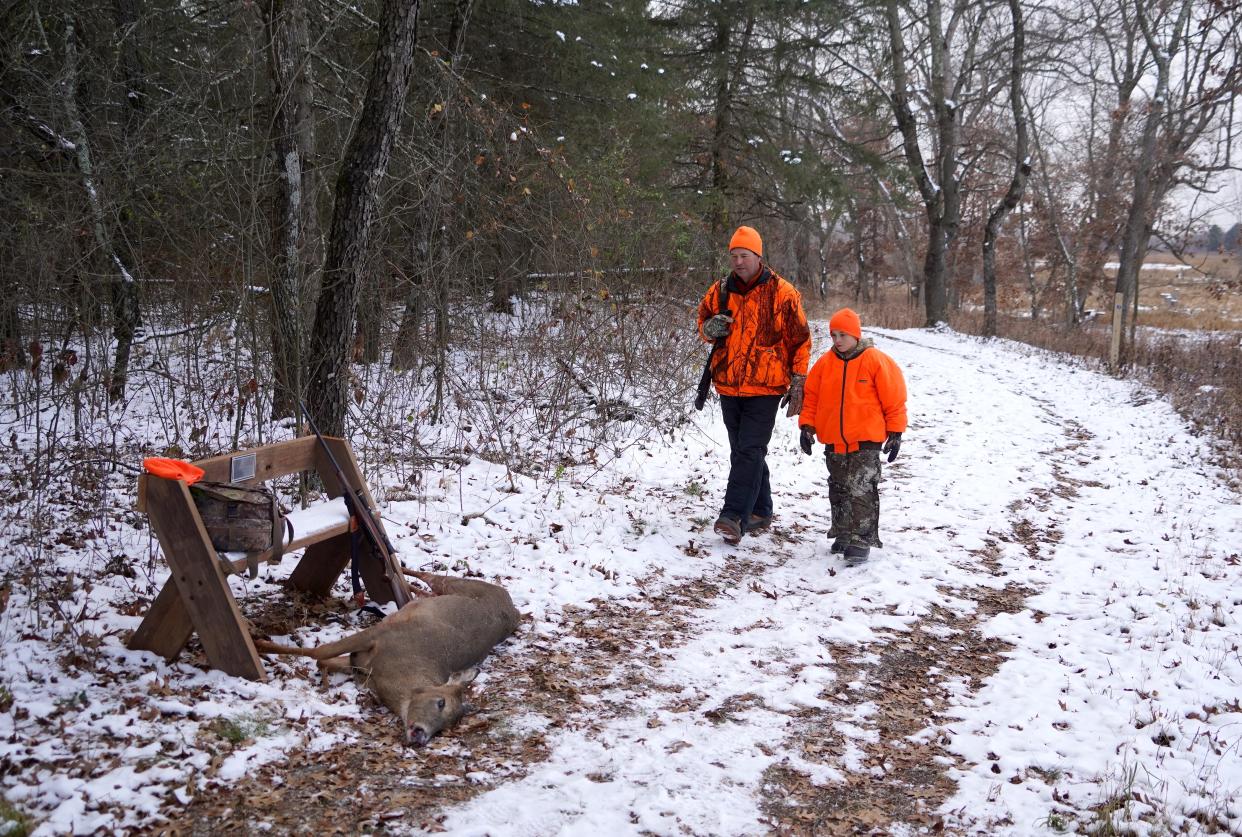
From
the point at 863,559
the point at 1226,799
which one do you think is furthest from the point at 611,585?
the point at 1226,799

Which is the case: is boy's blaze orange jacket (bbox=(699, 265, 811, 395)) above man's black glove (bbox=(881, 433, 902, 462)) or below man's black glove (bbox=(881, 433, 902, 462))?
above

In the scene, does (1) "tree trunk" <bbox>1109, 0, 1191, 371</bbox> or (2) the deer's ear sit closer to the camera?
(2) the deer's ear

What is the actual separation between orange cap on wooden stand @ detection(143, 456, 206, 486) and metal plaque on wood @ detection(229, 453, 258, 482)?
430mm

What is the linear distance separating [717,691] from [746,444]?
2.65 metres

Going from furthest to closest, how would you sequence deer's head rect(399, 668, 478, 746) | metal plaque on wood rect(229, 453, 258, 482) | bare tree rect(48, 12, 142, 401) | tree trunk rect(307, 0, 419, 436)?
bare tree rect(48, 12, 142, 401) < tree trunk rect(307, 0, 419, 436) < metal plaque on wood rect(229, 453, 258, 482) < deer's head rect(399, 668, 478, 746)

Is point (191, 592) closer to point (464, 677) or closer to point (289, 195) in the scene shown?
point (464, 677)

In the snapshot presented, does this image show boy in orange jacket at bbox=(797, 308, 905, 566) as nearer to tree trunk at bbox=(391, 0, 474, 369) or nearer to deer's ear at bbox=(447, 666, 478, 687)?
deer's ear at bbox=(447, 666, 478, 687)

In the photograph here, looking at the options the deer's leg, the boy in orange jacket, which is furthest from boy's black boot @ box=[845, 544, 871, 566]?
the deer's leg

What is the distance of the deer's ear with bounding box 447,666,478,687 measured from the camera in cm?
446

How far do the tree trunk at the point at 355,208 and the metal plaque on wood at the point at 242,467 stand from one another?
80.0 inches

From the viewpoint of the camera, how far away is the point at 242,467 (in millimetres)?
4598

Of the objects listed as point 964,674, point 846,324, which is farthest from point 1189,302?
point 964,674

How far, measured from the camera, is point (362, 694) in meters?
4.25

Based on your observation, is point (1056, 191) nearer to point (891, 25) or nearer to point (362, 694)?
point (891, 25)
